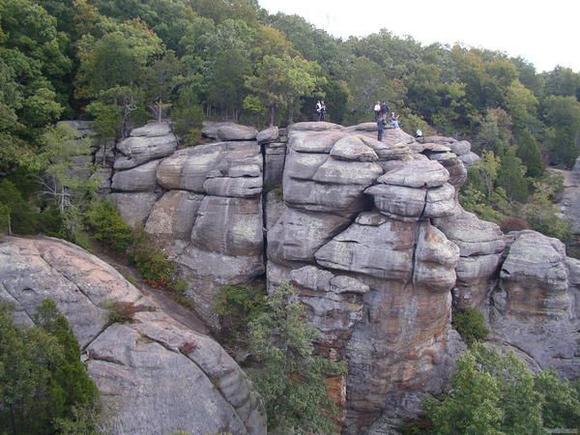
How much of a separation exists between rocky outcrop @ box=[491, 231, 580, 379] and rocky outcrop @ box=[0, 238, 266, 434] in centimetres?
1361

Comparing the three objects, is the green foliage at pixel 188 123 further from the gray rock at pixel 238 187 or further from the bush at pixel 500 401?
the bush at pixel 500 401

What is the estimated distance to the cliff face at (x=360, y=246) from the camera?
882 inches

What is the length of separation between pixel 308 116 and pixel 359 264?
14162mm

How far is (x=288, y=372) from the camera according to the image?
1927cm

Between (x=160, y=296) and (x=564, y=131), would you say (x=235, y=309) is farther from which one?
(x=564, y=131)

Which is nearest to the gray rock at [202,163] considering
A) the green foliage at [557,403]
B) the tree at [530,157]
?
the green foliage at [557,403]

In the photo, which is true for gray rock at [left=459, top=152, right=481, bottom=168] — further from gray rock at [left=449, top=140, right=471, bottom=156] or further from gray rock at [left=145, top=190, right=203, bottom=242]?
gray rock at [left=145, top=190, right=203, bottom=242]

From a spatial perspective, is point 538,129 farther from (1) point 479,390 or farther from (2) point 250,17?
(1) point 479,390

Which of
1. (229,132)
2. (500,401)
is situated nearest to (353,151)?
(229,132)

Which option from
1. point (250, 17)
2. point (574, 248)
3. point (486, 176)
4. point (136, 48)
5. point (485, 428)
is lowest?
point (485, 428)

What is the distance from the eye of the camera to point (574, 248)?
32.2 meters

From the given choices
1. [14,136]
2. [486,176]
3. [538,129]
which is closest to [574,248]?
[486,176]

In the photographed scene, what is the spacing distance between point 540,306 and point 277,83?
57.6ft

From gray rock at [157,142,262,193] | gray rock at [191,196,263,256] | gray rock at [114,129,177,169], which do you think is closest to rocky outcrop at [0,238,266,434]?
gray rock at [191,196,263,256]
